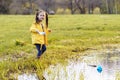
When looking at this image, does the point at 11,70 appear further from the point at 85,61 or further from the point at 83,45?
the point at 83,45

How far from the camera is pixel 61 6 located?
8056 centimetres

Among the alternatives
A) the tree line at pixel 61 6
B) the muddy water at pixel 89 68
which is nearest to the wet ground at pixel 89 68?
the muddy water at pixel 89 68

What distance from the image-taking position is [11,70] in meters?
10.9

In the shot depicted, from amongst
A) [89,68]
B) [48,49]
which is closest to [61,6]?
[48,49]

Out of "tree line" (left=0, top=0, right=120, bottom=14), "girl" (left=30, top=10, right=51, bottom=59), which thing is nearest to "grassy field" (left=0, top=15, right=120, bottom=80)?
"girl" (left=30, top=10, right=51, bottom=59)

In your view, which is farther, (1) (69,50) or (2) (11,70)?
(1) (69,50)

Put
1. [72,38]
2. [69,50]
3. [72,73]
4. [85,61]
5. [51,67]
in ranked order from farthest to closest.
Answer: [72,38]
[69,50]
[85,61]
[51,67]
[72,73]

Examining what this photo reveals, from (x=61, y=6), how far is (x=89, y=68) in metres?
69.5

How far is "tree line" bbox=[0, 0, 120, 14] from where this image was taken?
66850mm

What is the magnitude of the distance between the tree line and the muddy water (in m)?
49.4

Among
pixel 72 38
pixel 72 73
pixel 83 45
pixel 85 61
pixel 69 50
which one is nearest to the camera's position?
pixel 72 73

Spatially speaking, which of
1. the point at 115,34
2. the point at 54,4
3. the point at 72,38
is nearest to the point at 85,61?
the point at 72,38

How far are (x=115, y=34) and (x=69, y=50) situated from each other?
6853mm

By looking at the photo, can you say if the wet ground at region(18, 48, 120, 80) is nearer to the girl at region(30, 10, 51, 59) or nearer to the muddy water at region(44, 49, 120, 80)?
the muddy water at region(44, 49, 120, 80)
